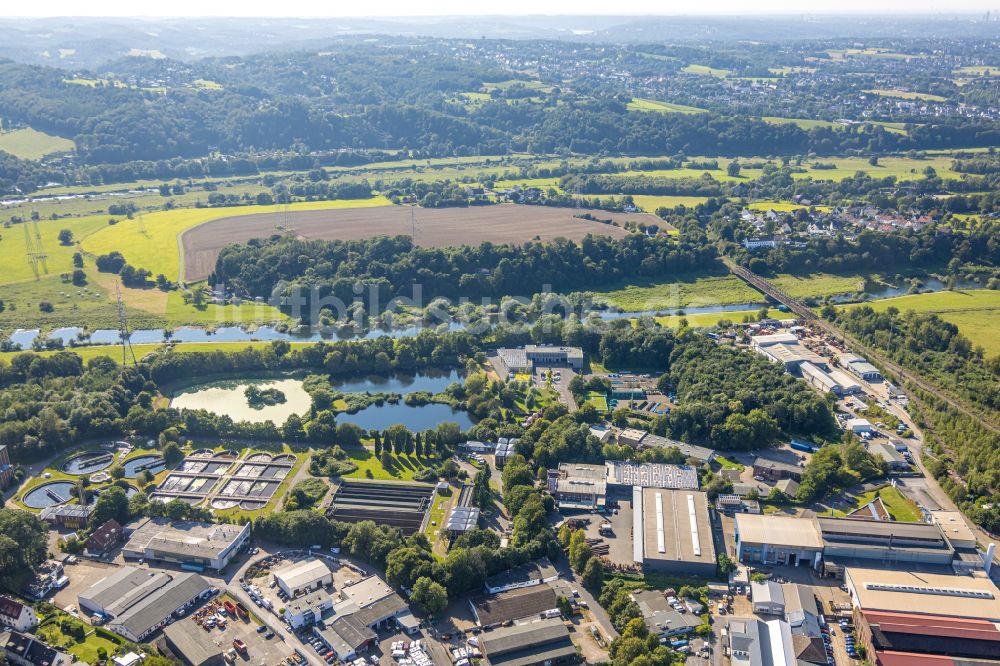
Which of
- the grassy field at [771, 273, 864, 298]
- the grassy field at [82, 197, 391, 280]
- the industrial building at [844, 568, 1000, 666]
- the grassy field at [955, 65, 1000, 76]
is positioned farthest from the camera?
the grassy field at [955, 65, 1000, 76]

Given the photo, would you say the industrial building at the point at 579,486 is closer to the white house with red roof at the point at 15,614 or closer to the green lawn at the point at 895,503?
the green lawn at the point at 895,503

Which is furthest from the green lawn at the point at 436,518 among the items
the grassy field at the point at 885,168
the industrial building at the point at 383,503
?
the grassy field at the point at 885,168

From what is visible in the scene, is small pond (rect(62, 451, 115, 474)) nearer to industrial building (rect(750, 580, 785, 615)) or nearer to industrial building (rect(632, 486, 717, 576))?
industrial building (rect(632, 486, 717, 576))

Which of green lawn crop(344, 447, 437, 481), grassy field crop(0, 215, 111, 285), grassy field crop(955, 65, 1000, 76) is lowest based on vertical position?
grassy field crop(0, 215, 111, 285)

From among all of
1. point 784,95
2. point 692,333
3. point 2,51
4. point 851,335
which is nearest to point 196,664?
point 692,333

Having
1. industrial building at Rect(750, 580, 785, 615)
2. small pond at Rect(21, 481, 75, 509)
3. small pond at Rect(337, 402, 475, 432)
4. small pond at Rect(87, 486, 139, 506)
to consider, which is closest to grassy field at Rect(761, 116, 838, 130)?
small pond at Rect(337, 402, 475, 432)

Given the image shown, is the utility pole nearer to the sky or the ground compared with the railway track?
nearer to the ground

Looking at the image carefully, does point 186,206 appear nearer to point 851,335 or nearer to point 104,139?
point 104,139
